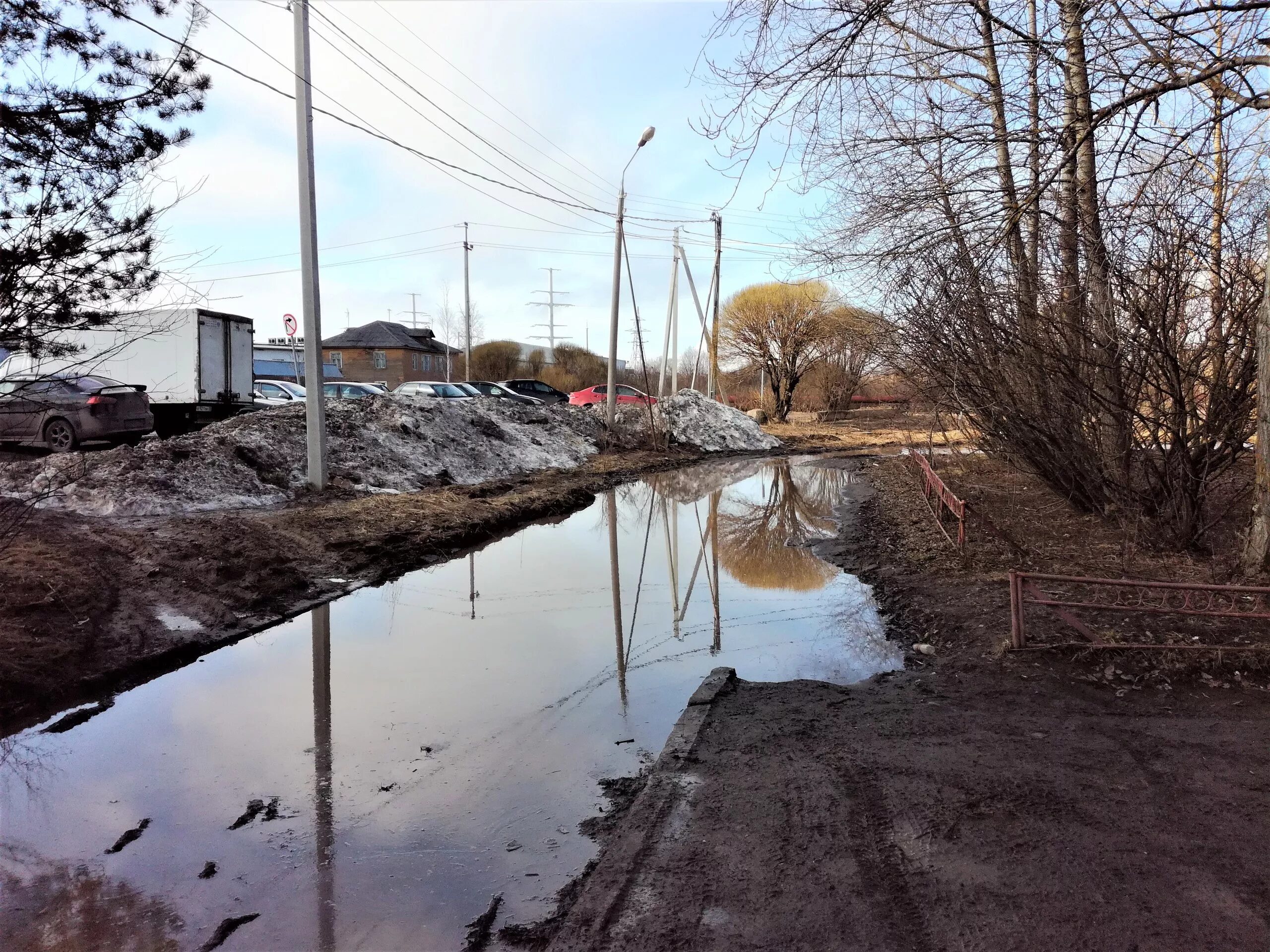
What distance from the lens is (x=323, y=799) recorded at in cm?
424

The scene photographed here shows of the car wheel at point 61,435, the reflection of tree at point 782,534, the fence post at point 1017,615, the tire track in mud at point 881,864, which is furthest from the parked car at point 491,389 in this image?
the tire track in mud at point 881,864

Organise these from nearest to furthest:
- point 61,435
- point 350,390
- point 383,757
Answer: point 383,757
point 61,435
point 350,390

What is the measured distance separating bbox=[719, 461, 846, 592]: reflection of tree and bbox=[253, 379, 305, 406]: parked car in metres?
13.2

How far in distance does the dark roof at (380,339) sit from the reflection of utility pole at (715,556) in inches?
2080

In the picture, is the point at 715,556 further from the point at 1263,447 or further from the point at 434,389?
the point at 434,389

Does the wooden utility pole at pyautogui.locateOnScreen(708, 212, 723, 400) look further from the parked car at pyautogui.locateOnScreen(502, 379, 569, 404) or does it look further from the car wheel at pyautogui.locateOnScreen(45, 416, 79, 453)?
the car wheel at pyautogui.locateOnScreen(45, 416, 79, 453)

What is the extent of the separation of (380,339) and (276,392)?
4733cm

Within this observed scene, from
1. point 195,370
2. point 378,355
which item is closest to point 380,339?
point 378,355

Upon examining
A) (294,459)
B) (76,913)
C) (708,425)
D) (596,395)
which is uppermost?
(596,395)

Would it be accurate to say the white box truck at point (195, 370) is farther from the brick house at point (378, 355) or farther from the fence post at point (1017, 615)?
the brick house at point (378, 355)

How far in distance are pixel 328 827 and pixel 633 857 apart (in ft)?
4.86

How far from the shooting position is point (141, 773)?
460 centimetres

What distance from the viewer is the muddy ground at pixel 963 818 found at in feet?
9.71

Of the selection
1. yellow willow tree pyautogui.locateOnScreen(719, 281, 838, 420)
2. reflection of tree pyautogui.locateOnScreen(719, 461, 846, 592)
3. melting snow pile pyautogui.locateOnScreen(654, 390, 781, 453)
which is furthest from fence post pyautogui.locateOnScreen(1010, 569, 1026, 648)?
yellow willow tree pyautogui.locateOnScreen(719, 281, 838, 420)
